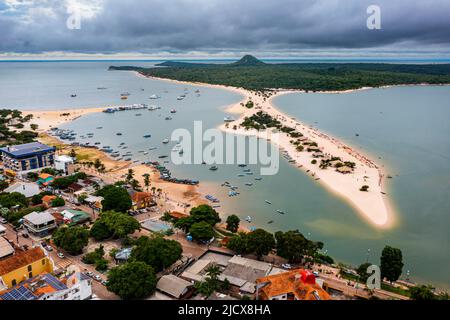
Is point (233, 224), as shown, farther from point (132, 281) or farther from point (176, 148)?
point (176, 148)

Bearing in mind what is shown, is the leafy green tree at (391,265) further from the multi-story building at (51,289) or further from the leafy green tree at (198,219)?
the multi-story building at (51,289)

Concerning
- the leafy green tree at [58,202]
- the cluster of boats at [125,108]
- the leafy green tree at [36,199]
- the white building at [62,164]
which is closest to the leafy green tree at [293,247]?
the leafy green tree at [58,202]

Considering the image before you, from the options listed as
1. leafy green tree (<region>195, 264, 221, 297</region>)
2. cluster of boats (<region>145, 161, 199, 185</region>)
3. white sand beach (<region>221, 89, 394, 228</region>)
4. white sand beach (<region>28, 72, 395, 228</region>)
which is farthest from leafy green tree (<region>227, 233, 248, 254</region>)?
cluster of boats (<region>145, 161, 199, 185</region>)

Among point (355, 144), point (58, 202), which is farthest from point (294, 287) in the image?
point (355, 144)

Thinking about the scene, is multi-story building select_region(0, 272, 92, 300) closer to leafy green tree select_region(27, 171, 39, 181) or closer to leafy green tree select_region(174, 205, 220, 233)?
leafy green tree select_region(174, 205, 220, 233)

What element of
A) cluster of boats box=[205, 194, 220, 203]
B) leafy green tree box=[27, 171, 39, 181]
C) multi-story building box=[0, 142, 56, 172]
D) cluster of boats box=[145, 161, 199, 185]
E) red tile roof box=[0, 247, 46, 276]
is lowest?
cluster of boats box=[205, 194, 220, 203]

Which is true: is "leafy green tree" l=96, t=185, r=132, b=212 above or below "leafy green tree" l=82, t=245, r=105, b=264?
above
